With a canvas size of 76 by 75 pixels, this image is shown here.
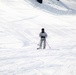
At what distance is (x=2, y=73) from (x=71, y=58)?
15.9 feet

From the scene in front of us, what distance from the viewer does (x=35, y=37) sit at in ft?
73.9

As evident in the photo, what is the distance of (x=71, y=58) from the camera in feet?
46.2

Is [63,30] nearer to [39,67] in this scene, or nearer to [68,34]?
[68,34]

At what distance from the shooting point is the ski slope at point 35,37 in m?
12.0

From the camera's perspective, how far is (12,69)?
11.4 metres

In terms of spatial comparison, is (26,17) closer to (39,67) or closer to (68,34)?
(68,34)

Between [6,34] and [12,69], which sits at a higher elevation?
[12,69]

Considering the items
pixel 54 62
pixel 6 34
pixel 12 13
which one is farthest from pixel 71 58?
pixel 12 13

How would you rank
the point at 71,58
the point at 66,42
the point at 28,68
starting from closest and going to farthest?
the point at 28,68, the point at 71,58, the point at 66,42

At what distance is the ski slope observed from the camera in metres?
12.0

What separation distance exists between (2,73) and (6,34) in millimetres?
12205

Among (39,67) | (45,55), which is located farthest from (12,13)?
(39,67)

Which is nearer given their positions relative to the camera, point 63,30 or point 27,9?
point 63,30

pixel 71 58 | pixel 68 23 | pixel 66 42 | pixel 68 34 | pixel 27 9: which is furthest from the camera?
pixel 27 9
